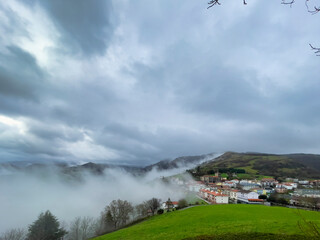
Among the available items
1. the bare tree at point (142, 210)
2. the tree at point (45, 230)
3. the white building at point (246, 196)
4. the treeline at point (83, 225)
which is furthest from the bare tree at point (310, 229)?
the white building at point (246, 196)

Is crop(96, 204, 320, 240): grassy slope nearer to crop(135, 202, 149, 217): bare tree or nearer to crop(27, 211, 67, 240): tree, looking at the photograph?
crop(27, 211, 67, 240): tree

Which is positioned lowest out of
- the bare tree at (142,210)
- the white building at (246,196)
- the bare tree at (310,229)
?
the white building at (246,196)

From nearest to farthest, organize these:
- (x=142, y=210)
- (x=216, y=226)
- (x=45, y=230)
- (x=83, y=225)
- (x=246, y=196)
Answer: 1. (x=216, y=226)
2. (x=45, y=230)
3. (x=83, y=225)
4. (x=142, y=210)
5. (x=246, y=196)

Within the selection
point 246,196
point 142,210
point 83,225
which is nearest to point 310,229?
point 83,225

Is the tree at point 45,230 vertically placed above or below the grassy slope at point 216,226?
below

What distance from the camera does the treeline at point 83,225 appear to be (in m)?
42.0

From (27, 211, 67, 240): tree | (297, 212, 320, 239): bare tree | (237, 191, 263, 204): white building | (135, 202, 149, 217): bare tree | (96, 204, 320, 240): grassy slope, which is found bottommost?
(237, 191, 263, 204): white building

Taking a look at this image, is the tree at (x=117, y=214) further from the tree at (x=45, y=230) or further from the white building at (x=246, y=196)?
the white building at (x=246, y=196)

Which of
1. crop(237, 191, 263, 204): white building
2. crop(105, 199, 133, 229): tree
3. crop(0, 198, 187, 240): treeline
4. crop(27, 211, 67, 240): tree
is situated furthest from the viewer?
crop(237, 191, 263, 204): white building

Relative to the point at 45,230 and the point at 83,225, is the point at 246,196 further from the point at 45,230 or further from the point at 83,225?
the point at 45,230

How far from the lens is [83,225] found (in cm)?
5397

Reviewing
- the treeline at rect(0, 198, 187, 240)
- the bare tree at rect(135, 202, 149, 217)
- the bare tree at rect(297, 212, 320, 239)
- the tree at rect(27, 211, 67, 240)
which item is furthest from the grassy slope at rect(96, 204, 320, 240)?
the bare tree at rect(135, 202, 149, 217)

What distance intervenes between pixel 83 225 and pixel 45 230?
45.9ft

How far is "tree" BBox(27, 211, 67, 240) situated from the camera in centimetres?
4083
